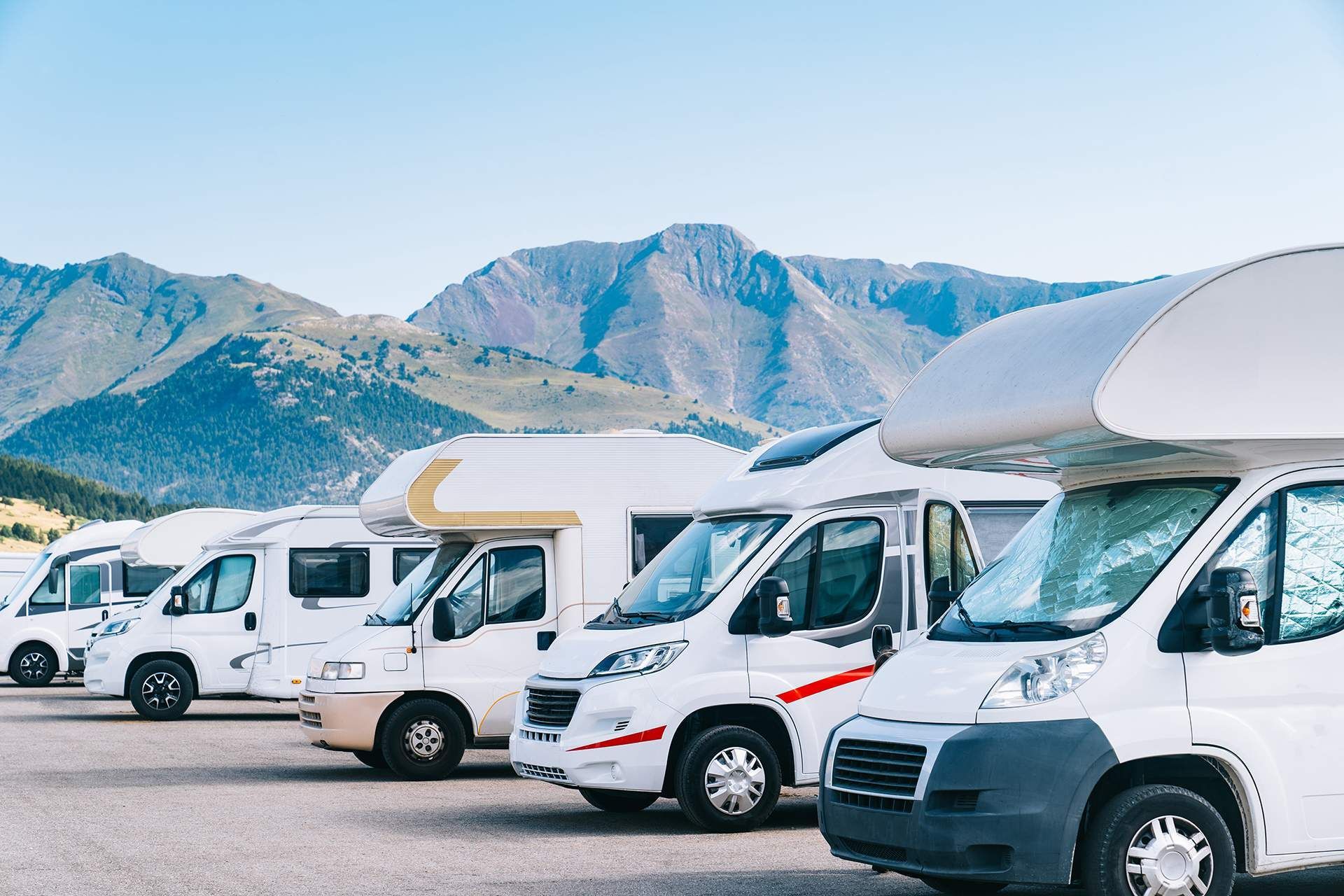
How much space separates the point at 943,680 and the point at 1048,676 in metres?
0.48

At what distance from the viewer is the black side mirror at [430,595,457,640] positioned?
14.4 metres

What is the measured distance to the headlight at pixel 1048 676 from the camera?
7008 millimetres

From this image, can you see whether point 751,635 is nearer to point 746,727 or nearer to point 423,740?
point 746,727

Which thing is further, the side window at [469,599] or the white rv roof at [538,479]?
the white rv roof at [538,479]

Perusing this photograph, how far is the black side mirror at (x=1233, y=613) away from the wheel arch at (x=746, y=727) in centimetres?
414

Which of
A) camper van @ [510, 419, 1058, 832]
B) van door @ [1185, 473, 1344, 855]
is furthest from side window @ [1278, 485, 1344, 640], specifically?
camper van @ [510, 419, 1058, 832]

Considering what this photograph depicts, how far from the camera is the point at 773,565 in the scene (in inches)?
433

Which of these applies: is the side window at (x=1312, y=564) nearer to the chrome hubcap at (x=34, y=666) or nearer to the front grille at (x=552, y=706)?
the front grille at (x=552, y=706)

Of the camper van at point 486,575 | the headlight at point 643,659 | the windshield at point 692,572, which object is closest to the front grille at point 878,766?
the headlight at point 643,659

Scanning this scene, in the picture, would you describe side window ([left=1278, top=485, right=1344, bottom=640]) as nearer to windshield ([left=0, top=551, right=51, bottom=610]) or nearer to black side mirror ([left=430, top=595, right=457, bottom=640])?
black side mirror ([left=430, top=595, right=457, bottom=640])

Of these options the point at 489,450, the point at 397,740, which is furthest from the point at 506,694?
the point at 489,450

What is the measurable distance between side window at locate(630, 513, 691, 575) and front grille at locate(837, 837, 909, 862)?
7.91 meters

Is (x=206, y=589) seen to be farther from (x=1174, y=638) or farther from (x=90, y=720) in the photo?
(x=1174, y=638)

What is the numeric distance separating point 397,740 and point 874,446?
17.7 feet
